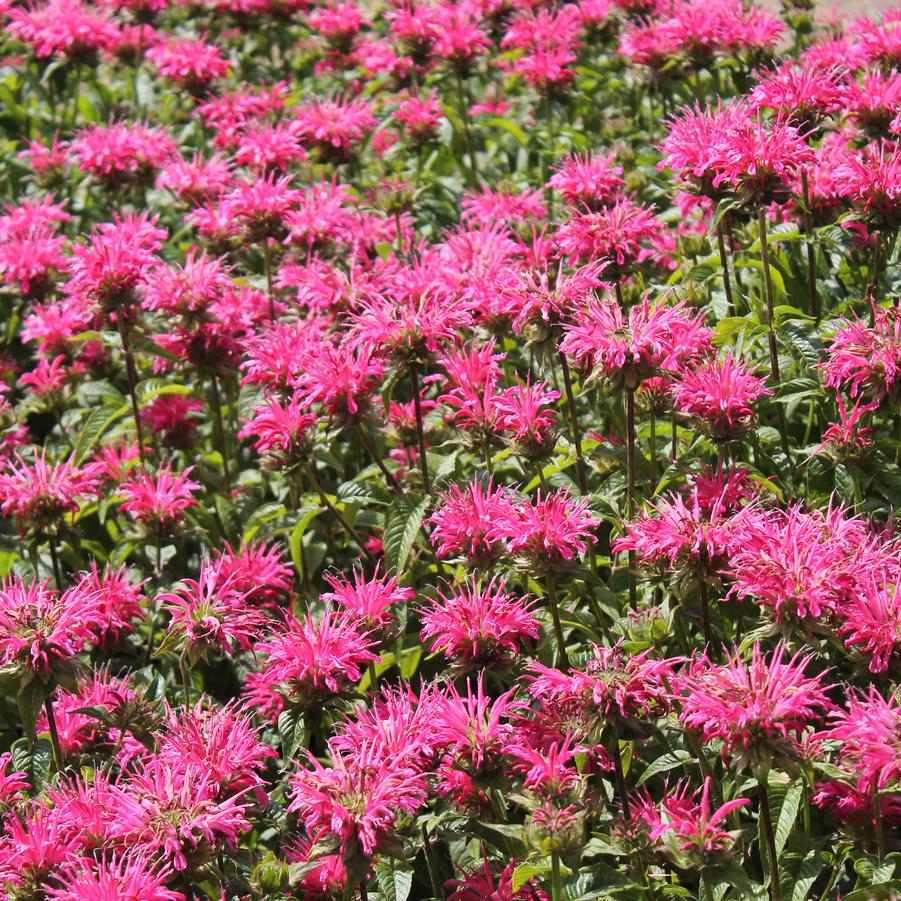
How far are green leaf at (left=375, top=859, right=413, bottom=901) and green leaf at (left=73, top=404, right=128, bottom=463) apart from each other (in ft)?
4.92

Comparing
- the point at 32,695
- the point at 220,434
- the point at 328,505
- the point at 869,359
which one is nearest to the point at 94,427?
the point at 220,434

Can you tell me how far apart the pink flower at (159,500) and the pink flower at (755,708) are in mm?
1478

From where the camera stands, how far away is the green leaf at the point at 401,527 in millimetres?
2652

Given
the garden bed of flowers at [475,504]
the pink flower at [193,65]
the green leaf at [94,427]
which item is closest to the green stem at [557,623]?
the garden bed of flowers at [475,504]

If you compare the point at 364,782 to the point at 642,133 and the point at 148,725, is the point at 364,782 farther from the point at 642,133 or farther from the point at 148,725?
the point at 642,133

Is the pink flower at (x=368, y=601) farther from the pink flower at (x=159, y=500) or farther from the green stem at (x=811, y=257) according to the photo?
the green stem at (x=811, y=257)

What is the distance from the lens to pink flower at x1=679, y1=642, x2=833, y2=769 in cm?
191

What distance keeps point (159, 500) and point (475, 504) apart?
3.14ft

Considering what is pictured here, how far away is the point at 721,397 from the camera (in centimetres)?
253

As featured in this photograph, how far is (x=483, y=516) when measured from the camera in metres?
2.42

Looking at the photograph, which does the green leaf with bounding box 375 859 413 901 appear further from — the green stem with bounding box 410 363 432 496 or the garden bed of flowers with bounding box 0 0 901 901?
the green stem with bounding box 410 363 432 496

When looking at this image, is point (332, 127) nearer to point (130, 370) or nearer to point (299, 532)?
point (130, 370)

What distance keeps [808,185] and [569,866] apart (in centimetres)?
169

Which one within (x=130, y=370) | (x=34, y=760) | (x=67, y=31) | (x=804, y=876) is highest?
(x=67, y=31)
